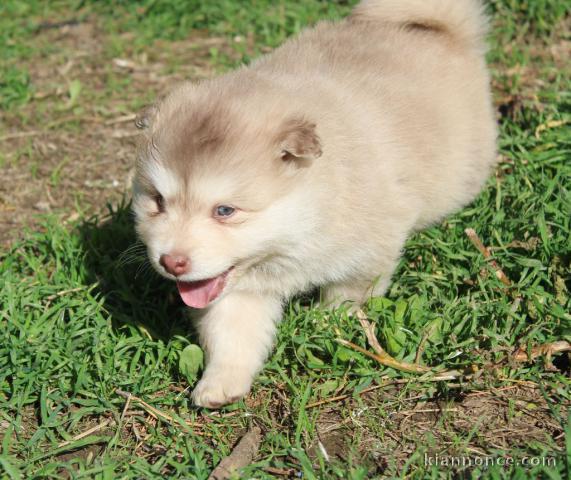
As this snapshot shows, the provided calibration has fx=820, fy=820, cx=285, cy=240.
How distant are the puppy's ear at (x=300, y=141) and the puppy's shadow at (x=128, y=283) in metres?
1.08

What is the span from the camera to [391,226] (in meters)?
3.69

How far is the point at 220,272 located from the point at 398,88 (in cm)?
144

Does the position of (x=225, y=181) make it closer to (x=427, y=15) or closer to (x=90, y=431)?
(x=90, y=431)

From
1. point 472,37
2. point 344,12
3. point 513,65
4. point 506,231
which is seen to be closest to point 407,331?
point 506,231

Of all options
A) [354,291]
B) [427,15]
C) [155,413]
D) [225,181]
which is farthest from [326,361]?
[427,15]

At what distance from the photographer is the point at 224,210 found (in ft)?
10.4

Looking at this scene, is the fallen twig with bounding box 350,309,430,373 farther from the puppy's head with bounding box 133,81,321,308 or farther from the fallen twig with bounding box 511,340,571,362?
the puppy's head with bounding box 133,81,321,308

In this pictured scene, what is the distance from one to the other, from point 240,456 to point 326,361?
69 cm

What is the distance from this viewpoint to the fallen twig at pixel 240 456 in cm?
308

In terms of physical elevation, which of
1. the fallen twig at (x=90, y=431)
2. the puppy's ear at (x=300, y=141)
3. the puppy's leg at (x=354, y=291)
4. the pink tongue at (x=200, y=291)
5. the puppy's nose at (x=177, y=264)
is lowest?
the fallen twig at (x=90, y=431)

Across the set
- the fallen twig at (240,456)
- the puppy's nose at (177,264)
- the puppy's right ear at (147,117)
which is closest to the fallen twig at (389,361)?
the fallen twig at (240,456)

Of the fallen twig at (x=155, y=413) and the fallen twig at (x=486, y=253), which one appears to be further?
the fallen twig at (x=486, y=253)

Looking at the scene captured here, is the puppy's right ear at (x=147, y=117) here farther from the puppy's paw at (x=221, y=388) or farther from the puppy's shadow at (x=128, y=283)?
the puppy's paw at (x=221, y=388)

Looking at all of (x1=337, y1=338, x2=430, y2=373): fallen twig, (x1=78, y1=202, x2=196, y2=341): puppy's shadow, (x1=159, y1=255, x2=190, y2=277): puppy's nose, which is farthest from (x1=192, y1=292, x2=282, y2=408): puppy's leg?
(x1=159, y1=255, x2=190, y2=277): puppy's nose
